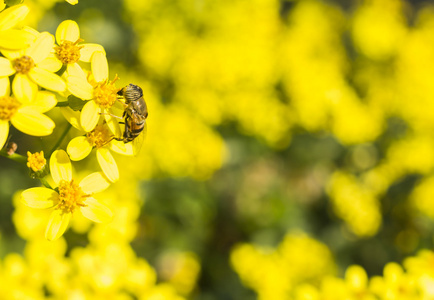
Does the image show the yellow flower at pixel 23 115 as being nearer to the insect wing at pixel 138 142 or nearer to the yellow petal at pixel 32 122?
the yellow petal at pixel 32 122

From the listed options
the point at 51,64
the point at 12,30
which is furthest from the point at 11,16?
the point at 51,64

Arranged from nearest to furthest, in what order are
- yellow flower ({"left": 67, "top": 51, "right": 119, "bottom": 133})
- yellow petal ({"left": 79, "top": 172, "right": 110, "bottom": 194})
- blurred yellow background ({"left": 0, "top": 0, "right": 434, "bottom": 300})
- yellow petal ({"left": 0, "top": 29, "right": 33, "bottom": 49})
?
yellow petal ({"left": 0, "top": 29, "right": 33, "bottom": 49}) < yellow flower ({"left": 67, "top": 51, "right": 119, "bottom": 133}) < yellow petal ({"left": 79, "top": 172, "right": 110, "bottom": 194}) < blurred yellow background ({"left": 0, "top": 0, "right": 434, "bottom": 300})

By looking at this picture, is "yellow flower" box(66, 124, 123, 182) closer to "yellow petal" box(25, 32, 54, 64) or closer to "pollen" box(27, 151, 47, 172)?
"pollen" box(27, 151, 47, 172)

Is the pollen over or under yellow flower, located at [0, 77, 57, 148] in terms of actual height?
under

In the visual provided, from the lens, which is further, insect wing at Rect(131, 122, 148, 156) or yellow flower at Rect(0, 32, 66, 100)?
insect wing at Rect(131, 122, 148, 156)

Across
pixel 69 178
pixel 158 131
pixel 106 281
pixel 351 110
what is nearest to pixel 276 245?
pixel 351 110

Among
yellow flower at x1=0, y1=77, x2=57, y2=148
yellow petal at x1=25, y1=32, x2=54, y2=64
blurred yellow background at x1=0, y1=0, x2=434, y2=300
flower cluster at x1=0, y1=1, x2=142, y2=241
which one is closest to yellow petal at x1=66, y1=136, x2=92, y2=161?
flower cluster at x1=0, y1=1, x2=142, y2=241

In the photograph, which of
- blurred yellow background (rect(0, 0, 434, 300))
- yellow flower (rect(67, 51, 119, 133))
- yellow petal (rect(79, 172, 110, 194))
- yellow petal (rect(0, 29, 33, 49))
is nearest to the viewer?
yellow petal (rect(0, 29, 33, 49))

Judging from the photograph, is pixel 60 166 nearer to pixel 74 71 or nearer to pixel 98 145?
pixel 98 145
